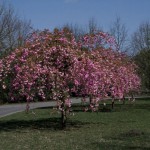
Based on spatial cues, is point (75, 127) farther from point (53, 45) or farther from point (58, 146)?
point (58, 146)

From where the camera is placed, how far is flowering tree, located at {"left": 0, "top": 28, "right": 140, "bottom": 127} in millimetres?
15492

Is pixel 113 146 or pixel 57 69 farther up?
pixel 57 69

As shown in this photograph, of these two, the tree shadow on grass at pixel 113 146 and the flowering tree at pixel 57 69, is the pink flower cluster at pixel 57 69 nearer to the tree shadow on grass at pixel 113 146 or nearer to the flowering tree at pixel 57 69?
the flowering tree at pixel 57 69

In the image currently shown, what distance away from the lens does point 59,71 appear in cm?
1591

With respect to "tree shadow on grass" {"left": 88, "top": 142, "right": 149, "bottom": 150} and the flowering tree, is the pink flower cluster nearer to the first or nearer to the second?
the flowering tree

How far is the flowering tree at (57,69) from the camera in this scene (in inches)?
610

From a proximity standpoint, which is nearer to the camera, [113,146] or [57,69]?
[113,146]

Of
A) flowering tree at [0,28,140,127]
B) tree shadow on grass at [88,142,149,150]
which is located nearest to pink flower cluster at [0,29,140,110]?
flowering tree at [0,28,140,127]

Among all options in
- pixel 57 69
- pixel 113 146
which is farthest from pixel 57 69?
pixel 113 146

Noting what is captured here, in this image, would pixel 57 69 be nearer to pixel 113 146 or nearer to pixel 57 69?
pixel 57 69

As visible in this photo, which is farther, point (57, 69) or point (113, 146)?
point (57, 69)

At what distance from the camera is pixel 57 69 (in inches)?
623

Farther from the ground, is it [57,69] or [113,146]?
[57,69]

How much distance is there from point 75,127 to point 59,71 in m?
2.67
